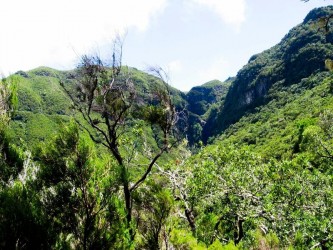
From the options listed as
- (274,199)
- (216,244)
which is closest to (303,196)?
(274,199)

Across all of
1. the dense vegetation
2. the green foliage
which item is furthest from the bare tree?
the green foliage

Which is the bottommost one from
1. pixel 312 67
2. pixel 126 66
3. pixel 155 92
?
pixel 155 92

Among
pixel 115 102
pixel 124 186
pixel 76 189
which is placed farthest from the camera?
pixel 115 102

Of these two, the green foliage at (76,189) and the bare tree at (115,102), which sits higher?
the bare tree at (115,102)

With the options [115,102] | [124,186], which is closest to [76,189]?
[124,186]

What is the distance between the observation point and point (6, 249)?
26.2ft

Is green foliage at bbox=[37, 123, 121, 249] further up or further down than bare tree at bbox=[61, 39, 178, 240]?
further down

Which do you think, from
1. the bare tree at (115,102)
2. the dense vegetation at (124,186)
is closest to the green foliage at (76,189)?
the dense vegetation at (124,186)

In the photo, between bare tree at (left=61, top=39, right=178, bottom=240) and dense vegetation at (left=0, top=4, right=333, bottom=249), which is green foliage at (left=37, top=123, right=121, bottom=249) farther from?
bare tree at (left=61, top=39, right=178, bottom=240)

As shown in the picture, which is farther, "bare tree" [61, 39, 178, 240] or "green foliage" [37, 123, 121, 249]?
"bare tree" [61, 39, 178, 240]

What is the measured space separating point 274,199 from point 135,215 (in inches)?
268

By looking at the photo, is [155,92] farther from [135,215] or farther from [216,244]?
[216,244]

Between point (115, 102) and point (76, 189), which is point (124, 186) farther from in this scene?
point (115, 102)

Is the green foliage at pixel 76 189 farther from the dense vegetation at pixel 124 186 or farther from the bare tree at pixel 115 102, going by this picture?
the bare tree at pixel 115 102
